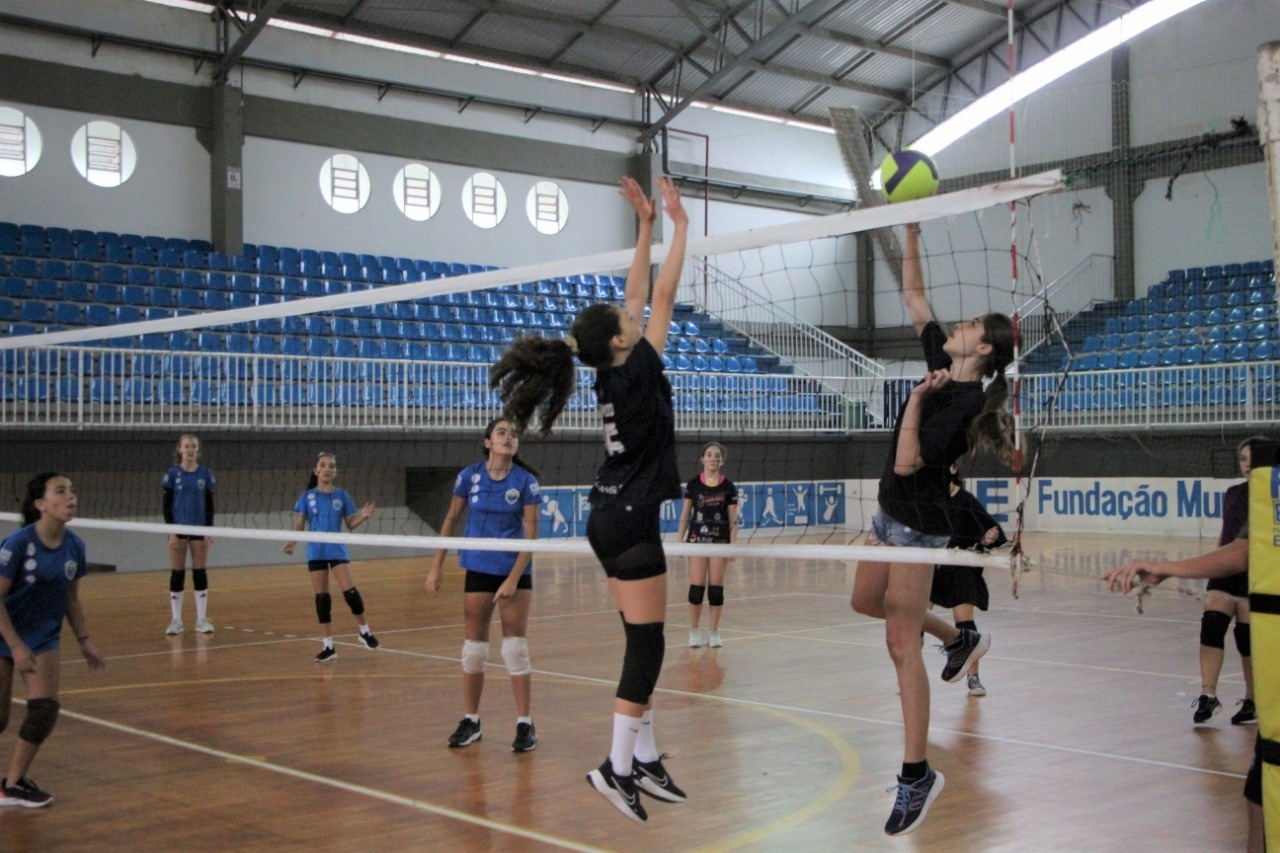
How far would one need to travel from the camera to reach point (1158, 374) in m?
19.2

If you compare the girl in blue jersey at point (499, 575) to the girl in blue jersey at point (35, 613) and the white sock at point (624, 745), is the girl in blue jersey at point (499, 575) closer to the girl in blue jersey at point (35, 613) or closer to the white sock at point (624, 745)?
the girl in blue jersey at point (35, 613)

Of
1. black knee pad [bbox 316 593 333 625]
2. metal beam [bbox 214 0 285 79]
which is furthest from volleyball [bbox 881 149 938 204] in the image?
metal beam [bbox 214 0 285 79]

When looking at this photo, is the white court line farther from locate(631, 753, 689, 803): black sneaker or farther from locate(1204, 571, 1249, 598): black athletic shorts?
locate(1204, 571, 1249, 598): black athletic shorts

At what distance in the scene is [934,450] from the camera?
4438mm

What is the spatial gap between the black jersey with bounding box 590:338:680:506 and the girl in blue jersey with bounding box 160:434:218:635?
7788mm

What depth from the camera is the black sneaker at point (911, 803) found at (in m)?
4.33

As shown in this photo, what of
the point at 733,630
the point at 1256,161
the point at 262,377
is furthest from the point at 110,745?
the point at 1256,161

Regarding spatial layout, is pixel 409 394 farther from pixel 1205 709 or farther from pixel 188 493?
pixel 1205 709

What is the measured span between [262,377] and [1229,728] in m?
12.6

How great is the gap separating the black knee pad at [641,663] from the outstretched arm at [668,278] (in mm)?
923

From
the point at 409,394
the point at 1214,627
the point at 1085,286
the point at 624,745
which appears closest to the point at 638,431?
the point at 624,745

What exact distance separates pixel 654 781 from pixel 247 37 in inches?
660

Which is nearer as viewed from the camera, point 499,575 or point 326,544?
point 499,575

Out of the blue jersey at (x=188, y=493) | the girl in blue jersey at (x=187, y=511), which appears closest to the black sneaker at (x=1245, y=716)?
the girl in blue jersey at (x=187, y=511)
